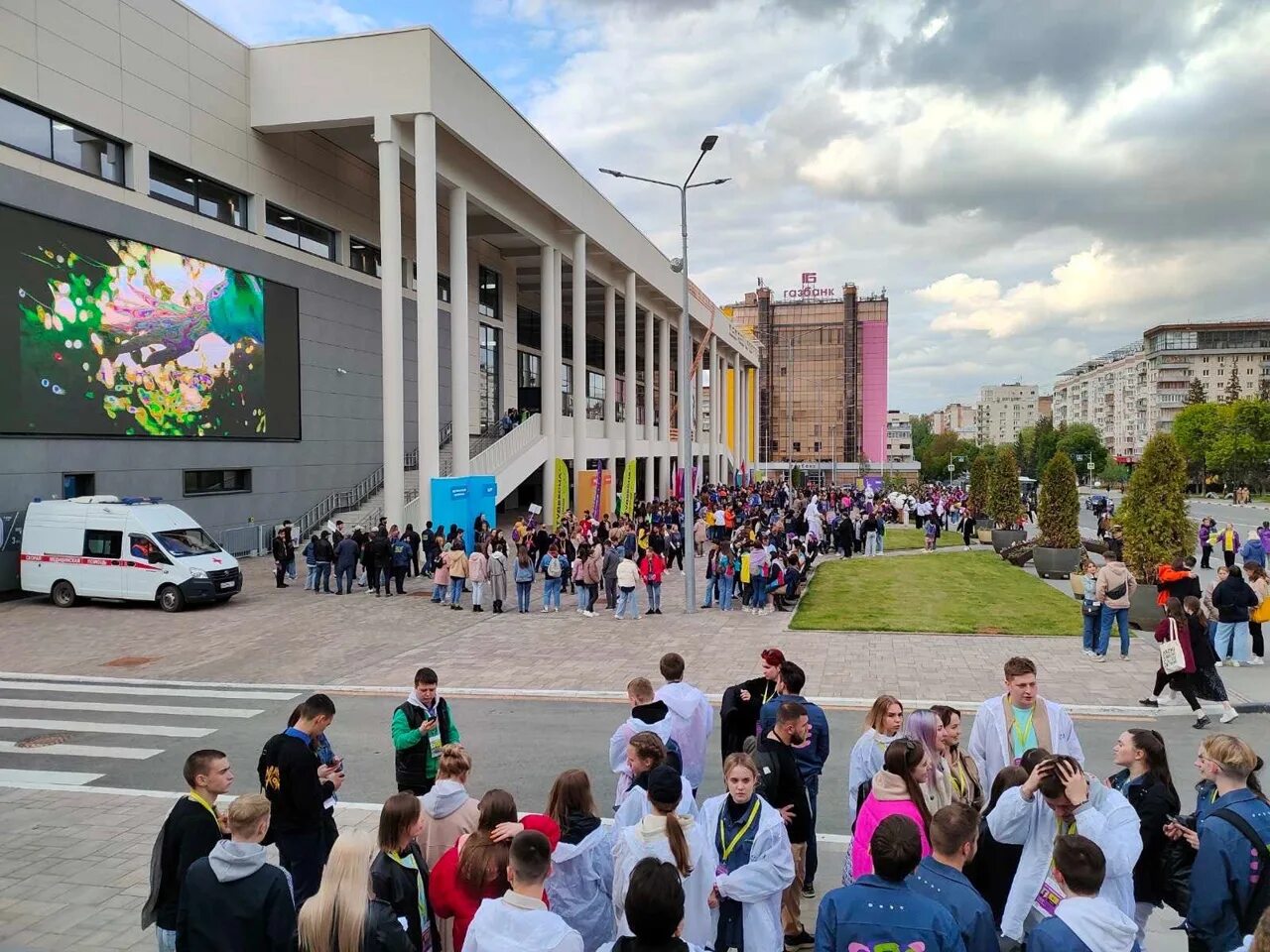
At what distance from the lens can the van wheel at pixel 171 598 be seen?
65.0 ft

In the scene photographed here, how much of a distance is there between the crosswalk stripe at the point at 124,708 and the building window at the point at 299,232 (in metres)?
19.6

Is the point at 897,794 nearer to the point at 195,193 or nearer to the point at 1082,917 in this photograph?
the point at 1082,917

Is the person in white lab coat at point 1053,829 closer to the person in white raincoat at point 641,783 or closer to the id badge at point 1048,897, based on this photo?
the id badge at point 1048,897

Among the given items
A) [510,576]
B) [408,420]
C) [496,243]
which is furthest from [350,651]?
[496,243]

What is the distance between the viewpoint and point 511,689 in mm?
13078

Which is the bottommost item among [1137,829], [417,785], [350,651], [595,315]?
[350,651]

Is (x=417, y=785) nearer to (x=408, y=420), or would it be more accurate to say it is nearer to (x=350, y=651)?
(x=350, y=651)

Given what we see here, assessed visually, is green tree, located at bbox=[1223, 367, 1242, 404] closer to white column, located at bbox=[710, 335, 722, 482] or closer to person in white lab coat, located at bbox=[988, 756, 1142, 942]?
white column, located at bbox=[710, 335, 722, 482]

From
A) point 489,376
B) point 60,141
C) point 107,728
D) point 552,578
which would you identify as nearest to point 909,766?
point 107,728

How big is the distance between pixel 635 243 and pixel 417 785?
154 ft

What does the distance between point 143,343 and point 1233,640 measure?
84.5ft

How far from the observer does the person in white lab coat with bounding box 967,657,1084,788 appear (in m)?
5.97

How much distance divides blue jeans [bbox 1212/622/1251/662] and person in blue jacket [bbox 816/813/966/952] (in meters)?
13.1

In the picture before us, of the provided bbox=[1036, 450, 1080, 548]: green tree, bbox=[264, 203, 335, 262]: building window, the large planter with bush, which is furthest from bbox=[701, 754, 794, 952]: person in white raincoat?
bbox=[264, 203, 335, 262]: building window
